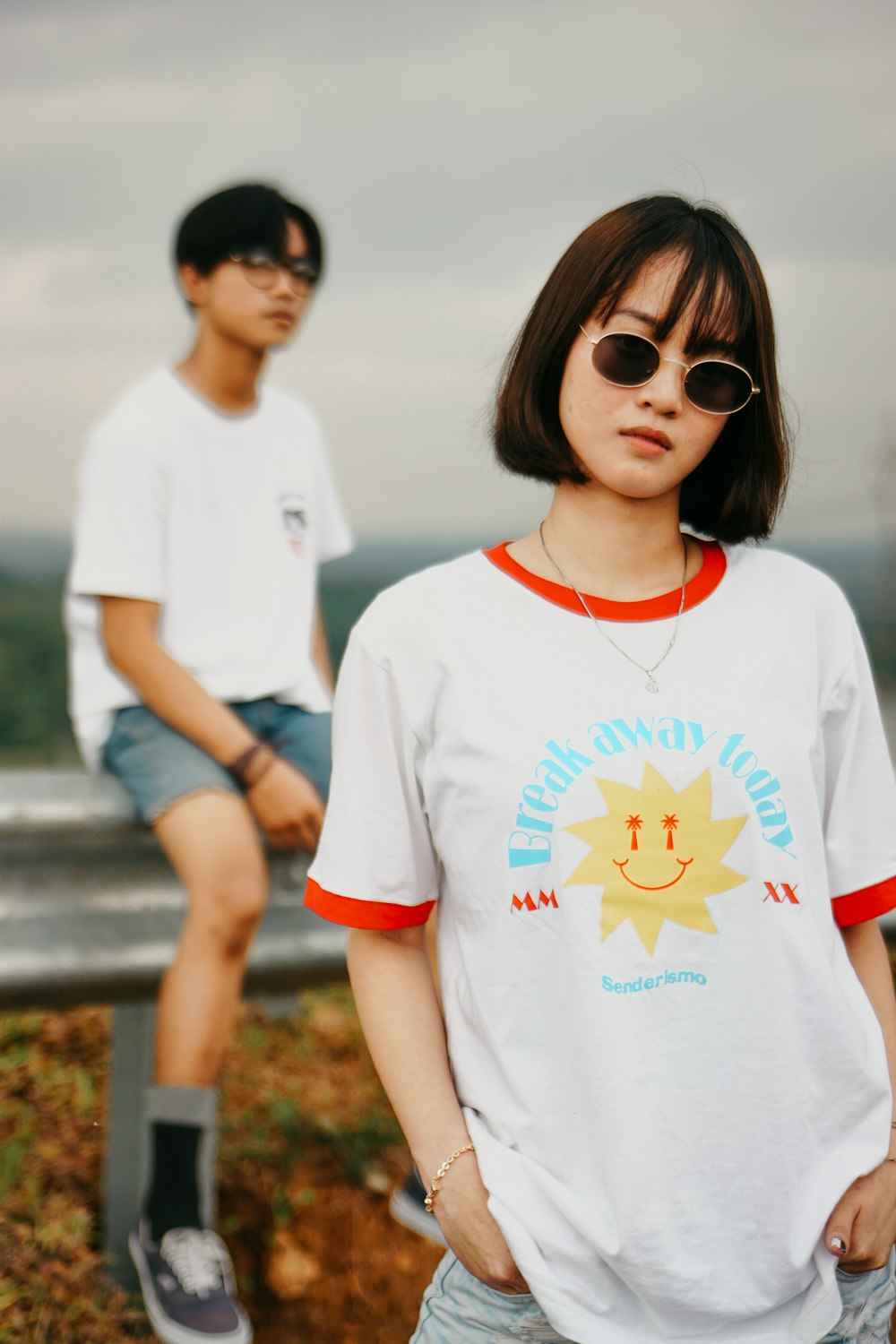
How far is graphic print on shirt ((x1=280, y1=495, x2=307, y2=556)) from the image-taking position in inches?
84.5

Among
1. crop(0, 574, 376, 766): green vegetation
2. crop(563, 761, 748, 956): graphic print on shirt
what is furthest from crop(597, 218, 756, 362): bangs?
crop(0, 574, 376, 766): green vegetation

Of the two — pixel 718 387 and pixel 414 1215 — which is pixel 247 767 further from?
pixel 718 387

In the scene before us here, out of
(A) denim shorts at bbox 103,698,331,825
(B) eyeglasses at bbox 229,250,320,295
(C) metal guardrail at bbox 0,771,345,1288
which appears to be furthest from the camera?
(B) eyeglasses at bbox 229,250,320,295

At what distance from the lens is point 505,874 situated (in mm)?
985

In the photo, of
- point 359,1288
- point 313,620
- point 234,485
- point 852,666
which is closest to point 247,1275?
point 359,1288

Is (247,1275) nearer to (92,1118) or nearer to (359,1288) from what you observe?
(359,1288)

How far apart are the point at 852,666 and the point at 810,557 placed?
185cm

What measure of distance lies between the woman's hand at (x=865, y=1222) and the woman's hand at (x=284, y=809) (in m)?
1.01

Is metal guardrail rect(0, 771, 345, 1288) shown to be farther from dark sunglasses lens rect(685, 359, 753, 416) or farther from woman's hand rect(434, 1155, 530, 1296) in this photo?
dark sunglasses lens rect(685, 359, 753, 416)

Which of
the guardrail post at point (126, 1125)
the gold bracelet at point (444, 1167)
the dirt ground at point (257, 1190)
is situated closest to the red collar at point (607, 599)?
the gold bracelet at point (444, 1167)

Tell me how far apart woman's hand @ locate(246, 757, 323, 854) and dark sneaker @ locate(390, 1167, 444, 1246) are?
1.71 ft

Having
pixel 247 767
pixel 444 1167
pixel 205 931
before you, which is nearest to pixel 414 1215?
pixel 205 931

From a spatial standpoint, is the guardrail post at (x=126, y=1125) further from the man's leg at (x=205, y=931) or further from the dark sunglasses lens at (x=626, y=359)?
the dark sunglasses lens at (x=626, y=359)

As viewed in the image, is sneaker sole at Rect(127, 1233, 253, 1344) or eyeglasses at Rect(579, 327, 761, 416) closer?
eyeglasses at Rect(579, 327, 761, 416)
